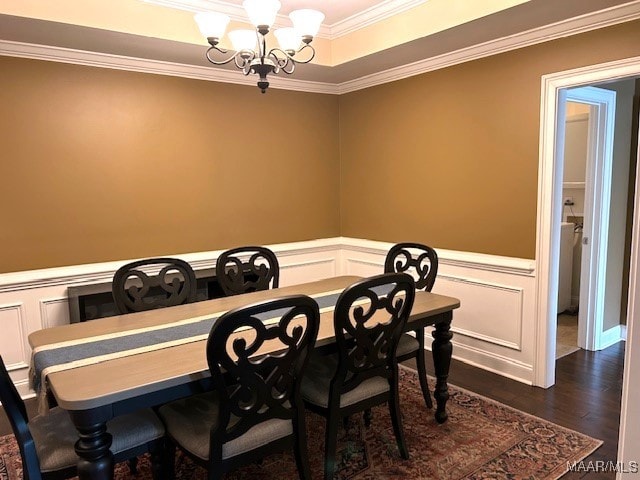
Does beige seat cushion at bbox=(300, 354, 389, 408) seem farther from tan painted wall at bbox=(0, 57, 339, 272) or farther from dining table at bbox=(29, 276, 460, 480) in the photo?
tan painted wall at bbox=(0, 57, 339, 272)

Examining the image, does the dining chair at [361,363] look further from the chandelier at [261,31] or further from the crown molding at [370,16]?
the crown molding at [370,16]

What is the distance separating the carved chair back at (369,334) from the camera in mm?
1968

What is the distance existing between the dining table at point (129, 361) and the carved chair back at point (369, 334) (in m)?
0.11

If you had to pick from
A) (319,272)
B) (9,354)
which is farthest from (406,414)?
(9,354)

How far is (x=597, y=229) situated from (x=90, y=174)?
12.7 feet

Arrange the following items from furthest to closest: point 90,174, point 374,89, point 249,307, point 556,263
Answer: point 374,89 → point 90,174 → point 556,263 → point 249,307

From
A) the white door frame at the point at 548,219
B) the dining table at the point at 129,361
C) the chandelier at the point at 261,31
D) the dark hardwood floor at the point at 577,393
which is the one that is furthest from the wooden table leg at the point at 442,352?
the chandelier at the point at 261,31

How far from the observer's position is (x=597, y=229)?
3.69 metres

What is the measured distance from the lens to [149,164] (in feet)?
11.9

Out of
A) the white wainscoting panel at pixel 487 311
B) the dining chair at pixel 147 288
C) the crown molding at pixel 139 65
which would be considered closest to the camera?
the dining chair at pixel 147 288

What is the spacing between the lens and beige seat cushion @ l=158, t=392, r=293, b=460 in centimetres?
176

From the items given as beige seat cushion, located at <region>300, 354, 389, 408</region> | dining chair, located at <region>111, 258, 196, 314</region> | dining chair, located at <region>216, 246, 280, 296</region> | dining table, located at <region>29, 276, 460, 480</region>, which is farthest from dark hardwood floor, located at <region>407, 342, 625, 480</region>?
dining chair, located at <region>111, 258, 196, 314</region>

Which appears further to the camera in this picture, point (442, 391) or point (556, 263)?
point (556, 263)

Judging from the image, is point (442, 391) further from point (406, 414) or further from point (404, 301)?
point (404, 301)
